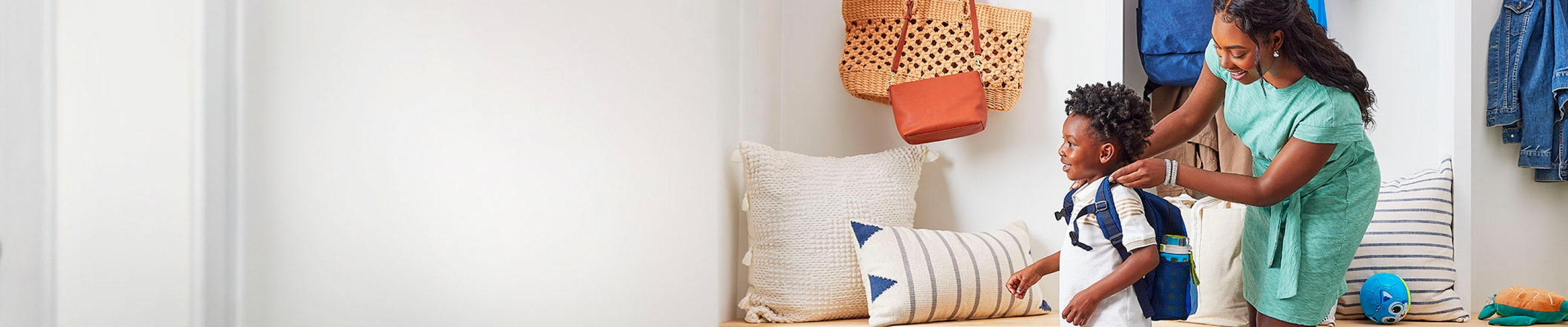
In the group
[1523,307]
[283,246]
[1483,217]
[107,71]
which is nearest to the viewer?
[107,71]

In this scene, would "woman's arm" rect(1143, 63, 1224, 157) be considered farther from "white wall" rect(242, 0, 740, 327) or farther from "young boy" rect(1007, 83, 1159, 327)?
"white wall" rect(242, 0, 740, 327)

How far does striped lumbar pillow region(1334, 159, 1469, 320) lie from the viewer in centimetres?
213

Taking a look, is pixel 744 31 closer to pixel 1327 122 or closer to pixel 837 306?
pixel 837 306

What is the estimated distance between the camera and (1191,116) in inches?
62.2

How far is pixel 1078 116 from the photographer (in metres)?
1.43

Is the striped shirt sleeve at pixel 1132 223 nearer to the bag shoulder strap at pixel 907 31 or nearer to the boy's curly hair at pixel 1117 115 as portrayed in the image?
the boy's curly hair at pixel 1117 115

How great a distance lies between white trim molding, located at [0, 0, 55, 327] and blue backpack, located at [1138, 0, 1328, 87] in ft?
7.29

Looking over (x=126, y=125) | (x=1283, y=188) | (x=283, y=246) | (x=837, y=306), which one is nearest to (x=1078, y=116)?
(x=1283, y=188)

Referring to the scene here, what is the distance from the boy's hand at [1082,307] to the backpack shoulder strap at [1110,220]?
80mm

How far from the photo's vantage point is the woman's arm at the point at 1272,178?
1.34m

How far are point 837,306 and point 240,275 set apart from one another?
139cm

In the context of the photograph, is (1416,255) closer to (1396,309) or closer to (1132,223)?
(1396,309)

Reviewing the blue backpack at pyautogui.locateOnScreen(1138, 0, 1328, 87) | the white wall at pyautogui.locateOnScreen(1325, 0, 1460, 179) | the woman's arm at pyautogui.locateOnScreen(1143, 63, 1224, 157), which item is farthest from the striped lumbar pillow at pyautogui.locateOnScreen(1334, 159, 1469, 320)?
the woman's arm at pyautogui.locateOnScreen(1143, 63, 1224, 157)

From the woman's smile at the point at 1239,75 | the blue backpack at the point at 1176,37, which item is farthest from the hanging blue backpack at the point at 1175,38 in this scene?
the woman's smile at the point at 1239,75
